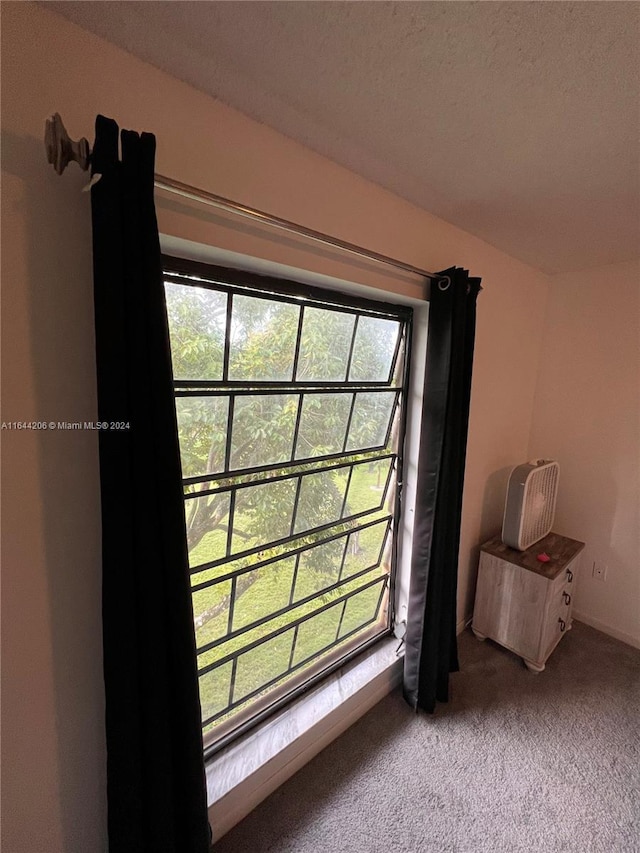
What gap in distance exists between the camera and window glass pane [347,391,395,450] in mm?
1579

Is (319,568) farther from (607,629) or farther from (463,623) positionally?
(607,629)

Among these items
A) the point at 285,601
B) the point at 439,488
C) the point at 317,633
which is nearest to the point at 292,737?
the point at 317,633

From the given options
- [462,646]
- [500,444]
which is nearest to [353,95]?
[500,444]

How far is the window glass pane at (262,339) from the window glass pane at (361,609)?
1.26 m

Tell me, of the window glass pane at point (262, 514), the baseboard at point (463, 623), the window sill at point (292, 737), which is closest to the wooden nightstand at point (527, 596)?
the baseboard at point (463, 623)

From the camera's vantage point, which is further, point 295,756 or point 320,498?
point 320,498

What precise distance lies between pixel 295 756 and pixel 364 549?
2.87ft

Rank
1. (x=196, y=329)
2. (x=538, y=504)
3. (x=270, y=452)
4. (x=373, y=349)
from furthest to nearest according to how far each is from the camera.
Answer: (x=538, y=504) → (x=373, y=349) → (x=270, y=452) → (x=196, y=329)

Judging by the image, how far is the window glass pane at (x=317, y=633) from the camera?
1.59 m

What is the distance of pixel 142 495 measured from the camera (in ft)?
2.56

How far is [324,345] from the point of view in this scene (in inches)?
54.9

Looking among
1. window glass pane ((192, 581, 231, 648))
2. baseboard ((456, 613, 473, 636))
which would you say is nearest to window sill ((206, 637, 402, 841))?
window glass pane ((192, 581, 231, 648))

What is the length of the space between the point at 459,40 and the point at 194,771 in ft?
6.17

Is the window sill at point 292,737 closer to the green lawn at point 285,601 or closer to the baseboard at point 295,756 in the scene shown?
the baseboard at point 295,756
